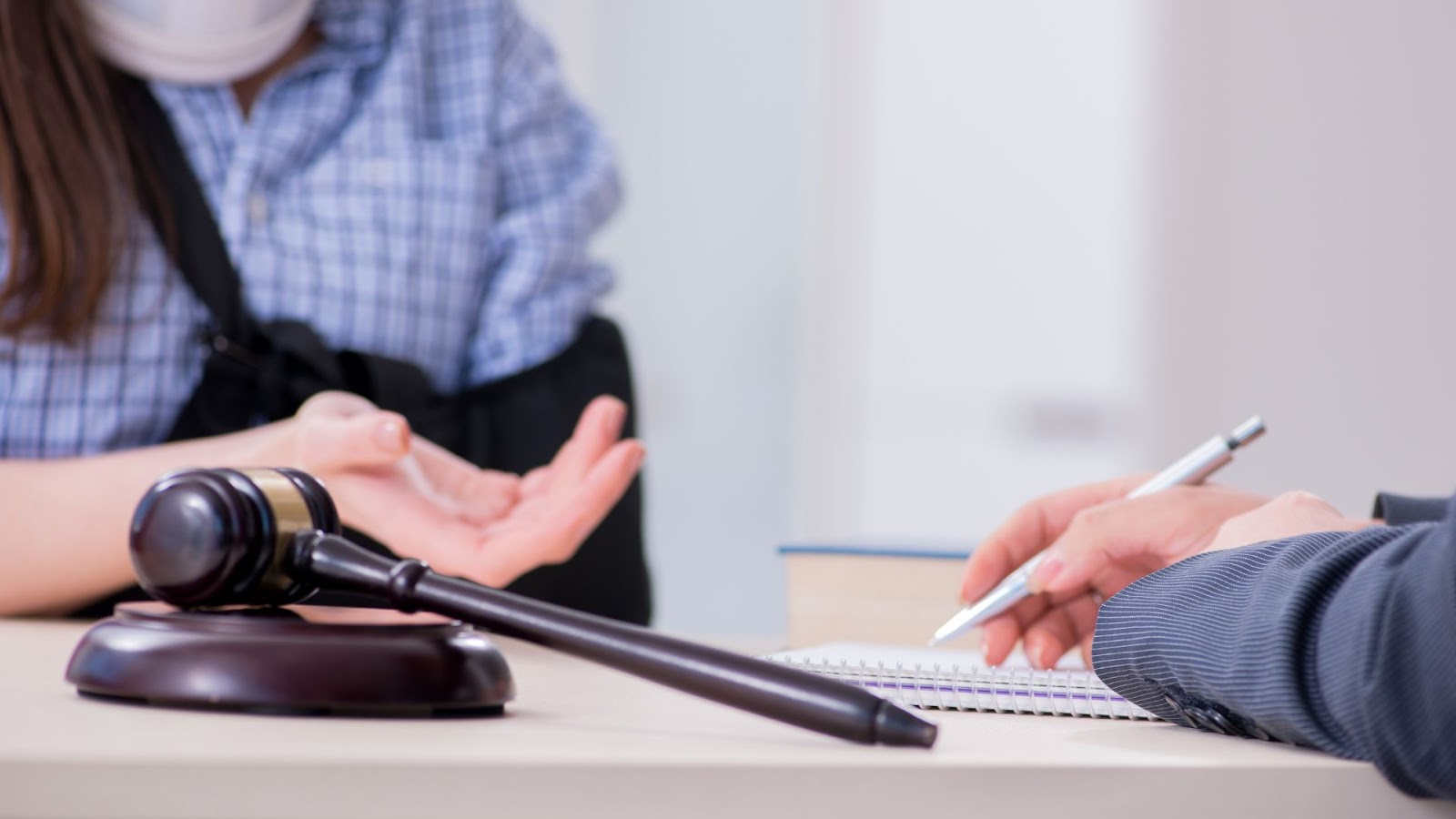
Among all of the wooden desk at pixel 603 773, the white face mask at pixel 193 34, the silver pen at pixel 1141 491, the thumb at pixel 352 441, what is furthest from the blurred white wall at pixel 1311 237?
the wooden desk at pixel 603 773

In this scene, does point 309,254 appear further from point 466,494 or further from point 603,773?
point 603,773

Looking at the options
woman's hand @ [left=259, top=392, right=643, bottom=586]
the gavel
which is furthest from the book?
the gavel

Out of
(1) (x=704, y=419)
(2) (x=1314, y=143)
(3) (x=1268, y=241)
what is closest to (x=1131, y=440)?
(3) (x=1268, y=241)

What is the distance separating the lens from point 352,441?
0.67m

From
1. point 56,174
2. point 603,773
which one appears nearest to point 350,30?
point 56,174

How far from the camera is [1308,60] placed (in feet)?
8.37

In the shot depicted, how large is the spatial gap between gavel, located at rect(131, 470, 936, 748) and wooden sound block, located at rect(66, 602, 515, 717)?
0.03ft

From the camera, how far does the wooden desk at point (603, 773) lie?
11.3 inches

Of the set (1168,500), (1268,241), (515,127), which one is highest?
(515,127)

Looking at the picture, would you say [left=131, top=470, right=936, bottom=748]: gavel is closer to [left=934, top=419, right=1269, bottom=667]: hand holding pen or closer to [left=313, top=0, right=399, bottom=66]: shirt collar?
[left=934, top=419, right=1269, bottom=667]: hand holding pen

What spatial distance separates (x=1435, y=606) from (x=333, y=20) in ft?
3.16

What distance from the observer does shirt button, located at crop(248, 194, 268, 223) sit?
101cm

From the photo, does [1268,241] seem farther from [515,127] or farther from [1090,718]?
[1090,718]

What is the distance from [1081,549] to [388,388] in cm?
55
